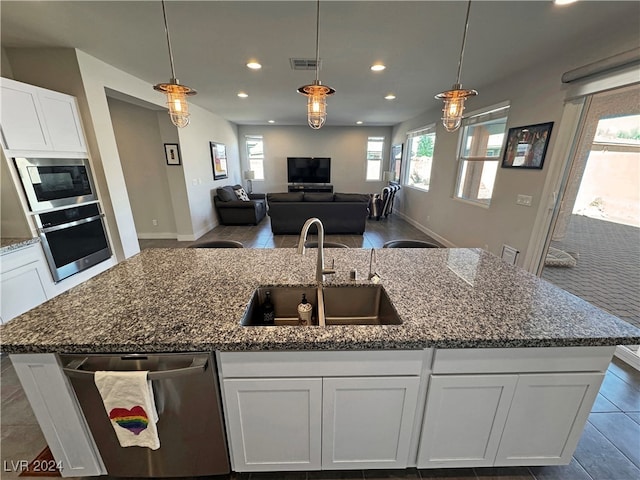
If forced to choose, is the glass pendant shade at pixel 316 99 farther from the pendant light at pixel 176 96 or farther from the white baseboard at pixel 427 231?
the white baseboard at pixel 427 231

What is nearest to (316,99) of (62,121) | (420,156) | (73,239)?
(62,121)

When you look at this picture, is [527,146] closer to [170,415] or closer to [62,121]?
[170,415]

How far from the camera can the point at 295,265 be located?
1.63 metres

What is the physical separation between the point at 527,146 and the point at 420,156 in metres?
3.48

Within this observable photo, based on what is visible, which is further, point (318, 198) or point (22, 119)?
point (318, 198)

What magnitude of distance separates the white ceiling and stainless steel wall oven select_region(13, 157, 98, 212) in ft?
3.79

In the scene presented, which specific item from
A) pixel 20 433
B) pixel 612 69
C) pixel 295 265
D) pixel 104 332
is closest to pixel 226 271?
pixel 295 265

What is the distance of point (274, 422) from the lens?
3.64ft

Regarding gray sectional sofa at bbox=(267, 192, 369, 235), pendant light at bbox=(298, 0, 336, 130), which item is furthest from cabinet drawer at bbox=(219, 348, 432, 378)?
gray sectional sofa at bbox=(267, 192, 369, 235)

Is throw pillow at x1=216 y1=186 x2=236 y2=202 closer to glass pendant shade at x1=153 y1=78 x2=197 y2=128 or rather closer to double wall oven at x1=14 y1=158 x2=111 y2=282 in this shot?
double wall oven at x1=14 y1=158 x2=111 y2=282

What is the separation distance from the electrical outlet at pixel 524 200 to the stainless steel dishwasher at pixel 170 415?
3.61m

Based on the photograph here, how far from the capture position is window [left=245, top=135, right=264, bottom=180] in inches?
324

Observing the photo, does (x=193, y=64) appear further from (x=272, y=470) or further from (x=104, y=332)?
(x=272, y=470)

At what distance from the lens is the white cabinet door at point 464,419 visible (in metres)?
1.06
